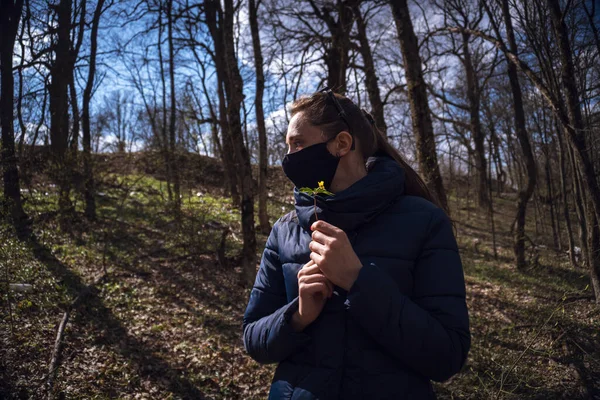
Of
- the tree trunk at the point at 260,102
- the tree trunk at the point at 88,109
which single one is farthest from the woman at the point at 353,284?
the tree trunk at the point at 88,109

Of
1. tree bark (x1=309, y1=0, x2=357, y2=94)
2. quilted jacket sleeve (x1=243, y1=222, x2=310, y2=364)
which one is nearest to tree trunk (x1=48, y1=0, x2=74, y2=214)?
tree bark (x1=309, y1=0, x2=357, y2=94)

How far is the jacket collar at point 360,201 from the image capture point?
Answer: 1562mm

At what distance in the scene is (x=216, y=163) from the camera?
2508 centimetres

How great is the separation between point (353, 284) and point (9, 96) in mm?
8116

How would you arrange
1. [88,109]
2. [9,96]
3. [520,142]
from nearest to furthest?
[9,96] → [520,142] → [88,109]

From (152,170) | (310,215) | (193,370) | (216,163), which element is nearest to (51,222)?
(193,370)

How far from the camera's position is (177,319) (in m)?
6.99

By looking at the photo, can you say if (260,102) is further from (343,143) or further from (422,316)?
(422,316)

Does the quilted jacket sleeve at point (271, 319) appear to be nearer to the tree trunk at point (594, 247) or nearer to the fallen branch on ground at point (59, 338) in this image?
the fallen branch on ground at point (59, 338)

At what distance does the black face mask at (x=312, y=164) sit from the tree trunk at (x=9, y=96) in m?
5.95

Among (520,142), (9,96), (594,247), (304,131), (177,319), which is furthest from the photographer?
(520,142)

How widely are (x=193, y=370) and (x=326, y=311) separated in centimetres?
469

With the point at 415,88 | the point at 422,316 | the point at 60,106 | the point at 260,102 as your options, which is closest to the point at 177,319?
the point at 415,88

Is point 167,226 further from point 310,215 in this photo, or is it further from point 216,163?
point 216,163
